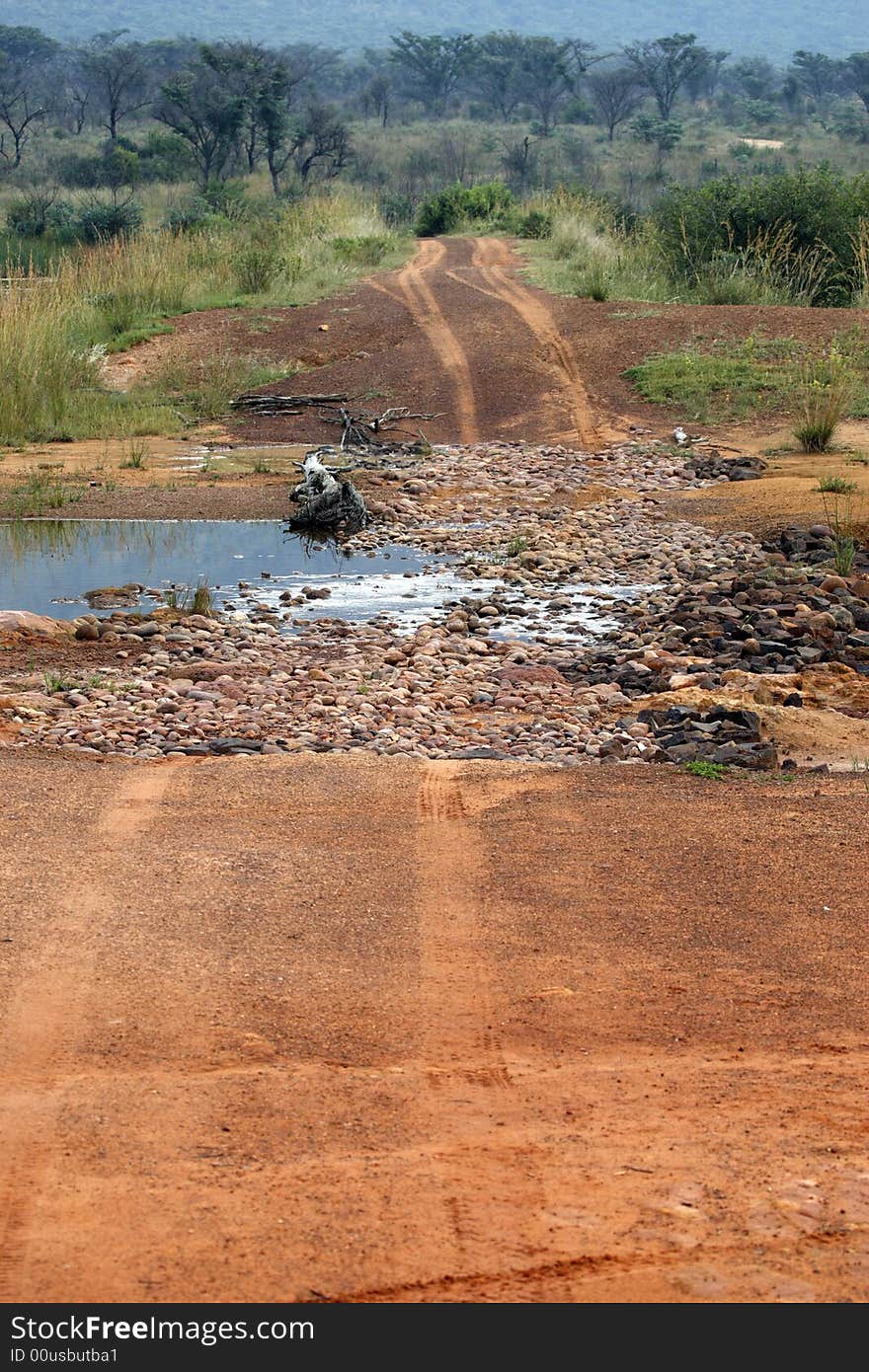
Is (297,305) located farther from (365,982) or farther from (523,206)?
(365,982)

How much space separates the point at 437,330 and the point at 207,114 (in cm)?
2363

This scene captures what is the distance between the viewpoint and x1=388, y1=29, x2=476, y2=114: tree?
227 ft

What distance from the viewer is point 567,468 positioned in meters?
14.1

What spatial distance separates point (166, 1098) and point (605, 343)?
15.5 m

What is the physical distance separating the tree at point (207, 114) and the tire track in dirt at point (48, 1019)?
119 ft

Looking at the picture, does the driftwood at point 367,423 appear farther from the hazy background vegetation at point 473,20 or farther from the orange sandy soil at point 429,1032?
the hazy background vegetation at point 473,20

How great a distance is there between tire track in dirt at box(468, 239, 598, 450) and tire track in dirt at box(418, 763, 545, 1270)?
10.6 metres

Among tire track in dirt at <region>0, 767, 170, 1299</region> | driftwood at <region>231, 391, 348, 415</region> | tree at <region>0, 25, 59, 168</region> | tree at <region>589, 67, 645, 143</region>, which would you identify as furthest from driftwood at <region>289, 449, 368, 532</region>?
tree at <region>589, 67, 645, 143</region>

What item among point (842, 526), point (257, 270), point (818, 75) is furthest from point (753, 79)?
point (842, 526)

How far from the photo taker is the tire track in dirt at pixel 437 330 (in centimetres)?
1633

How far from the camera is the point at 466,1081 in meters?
3.66

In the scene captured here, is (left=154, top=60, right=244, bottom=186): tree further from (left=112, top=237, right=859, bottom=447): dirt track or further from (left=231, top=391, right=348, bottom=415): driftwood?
(left=231, top=391, right=348, bottom=415): driftwood

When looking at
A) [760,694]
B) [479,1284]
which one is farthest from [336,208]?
[479,1284]

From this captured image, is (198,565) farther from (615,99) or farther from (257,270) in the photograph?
(615,99)
